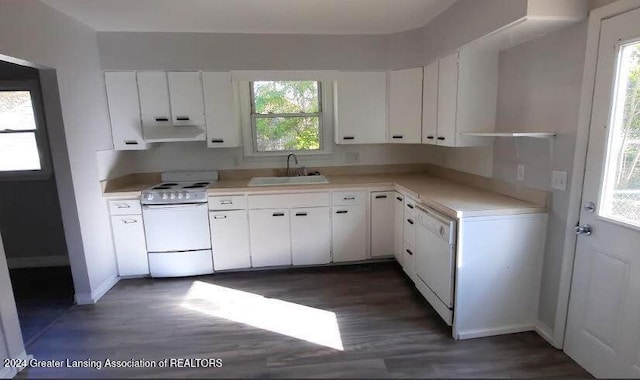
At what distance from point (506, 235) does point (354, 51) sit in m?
2.31

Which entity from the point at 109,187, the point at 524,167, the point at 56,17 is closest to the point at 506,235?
the point at 524,167

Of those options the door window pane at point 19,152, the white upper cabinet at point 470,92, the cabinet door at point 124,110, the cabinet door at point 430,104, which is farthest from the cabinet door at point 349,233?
the door window pane at point 19,152

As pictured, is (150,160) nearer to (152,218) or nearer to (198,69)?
(152,218)

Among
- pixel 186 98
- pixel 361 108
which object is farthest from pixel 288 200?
pixel 186 98

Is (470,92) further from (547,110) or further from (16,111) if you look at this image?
(16,111)

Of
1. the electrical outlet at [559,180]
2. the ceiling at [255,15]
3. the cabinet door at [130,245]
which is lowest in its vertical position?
the cabinet door at [130,245]

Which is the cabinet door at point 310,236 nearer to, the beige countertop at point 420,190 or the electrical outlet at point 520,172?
the beige countertop at point 420,190

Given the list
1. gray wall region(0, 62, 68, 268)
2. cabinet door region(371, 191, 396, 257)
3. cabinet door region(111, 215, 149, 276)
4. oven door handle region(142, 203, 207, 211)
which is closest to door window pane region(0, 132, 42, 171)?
gray wall region(0, 62, 68, 268)

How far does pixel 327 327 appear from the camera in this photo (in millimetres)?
2363

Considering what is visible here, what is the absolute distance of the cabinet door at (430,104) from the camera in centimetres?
292

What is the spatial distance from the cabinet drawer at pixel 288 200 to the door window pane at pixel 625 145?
7.08ft

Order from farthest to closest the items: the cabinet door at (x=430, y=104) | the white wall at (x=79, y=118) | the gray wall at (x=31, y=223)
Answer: the gray wall at (x=31, y=223) < the cabinet door at (x=430, y=104) < the white wall at (x=79, y=118)

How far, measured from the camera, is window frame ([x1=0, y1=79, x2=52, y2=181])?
124 inches

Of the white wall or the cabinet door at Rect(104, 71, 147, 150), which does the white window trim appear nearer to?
the cabinet door at Rect(104, 71, 147, 150)
